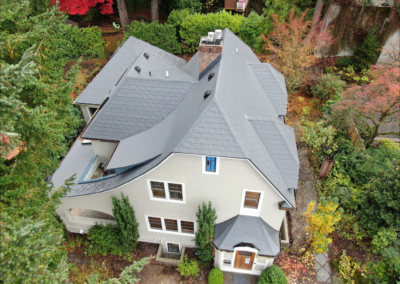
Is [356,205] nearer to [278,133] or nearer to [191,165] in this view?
[278,133]

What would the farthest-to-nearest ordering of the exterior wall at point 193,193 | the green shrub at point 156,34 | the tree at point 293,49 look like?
the green shrub at point 156,34
the tree at point 293,49
the exterior wall at point 193,193

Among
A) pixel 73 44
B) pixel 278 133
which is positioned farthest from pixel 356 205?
pixel 73 44

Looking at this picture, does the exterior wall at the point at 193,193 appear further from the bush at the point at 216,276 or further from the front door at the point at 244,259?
the bush at the point at 216,276

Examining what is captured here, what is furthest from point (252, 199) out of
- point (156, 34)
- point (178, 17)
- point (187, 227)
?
point (178, 17)

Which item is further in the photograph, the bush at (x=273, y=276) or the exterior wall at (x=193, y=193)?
the bush at (x=273, y=276)

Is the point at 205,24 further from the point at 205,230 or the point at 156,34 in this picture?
the point at 205,230

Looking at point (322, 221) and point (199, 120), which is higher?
point (199, 120)

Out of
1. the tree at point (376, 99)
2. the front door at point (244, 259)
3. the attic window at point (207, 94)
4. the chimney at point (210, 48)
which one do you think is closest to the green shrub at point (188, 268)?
the front door at point (244, 259)

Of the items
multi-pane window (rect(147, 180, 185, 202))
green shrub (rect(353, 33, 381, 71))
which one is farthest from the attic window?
green shrub (rect(353, 33, 381, 71))
